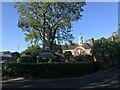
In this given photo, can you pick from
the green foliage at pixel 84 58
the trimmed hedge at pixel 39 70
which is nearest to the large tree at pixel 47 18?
the green foliage at pixel 84 58

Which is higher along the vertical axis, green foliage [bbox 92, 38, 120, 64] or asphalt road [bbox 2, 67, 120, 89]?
green foliage [bbox 92, 38, 120, 64]

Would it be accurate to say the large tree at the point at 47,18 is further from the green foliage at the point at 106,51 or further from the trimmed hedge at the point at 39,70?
the trimmed hedge at the point at 39,70

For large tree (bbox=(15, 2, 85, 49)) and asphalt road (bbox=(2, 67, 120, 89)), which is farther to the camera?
large tree (bbox=(15, 2, 85, 49))

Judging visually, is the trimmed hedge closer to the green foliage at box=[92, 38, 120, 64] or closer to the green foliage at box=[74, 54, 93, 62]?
the green foliage at box=[74, 54, 93, 62]

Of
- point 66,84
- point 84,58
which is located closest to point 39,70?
point 66,84

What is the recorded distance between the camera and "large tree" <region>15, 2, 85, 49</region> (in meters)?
43.9

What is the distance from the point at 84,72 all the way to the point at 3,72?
901cm

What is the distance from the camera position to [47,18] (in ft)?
144

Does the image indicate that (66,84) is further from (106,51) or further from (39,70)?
(106,51)

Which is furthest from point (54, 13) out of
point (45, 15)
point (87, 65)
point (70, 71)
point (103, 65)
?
point (70, 71)

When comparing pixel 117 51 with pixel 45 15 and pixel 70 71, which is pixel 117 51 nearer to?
pixel 45 15

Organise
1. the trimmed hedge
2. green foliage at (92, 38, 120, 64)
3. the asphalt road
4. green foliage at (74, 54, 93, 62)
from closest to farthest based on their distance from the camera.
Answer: the asphalt road → the trimmed hedge → green foliage at (74, 54, 93, 62) → green foliage at (92, 38, 120, 64)

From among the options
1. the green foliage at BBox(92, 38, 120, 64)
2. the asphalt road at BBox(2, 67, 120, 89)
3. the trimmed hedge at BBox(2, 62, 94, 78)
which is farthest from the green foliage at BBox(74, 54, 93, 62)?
the asphalt road at BBox(2, 67, 120, 89)

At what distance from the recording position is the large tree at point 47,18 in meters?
43.9
